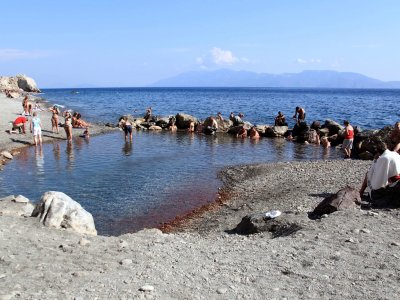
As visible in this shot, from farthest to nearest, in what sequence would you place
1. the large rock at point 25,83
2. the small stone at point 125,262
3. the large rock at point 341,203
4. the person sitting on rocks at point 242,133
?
the large rock at point 25,83
the person sitting on rocks at point 242,133
the large rock at point 341,203
the small stone at point 125,262

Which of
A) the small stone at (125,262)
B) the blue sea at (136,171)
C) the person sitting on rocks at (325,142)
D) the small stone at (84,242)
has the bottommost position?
the blue sea at (136,171)

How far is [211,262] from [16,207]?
6796 millimetres

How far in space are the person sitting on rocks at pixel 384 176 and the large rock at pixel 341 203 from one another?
0.64 meters

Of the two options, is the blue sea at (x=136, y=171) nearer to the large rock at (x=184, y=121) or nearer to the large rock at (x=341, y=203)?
the large rock at (x=341, y=203)

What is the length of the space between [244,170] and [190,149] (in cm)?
814

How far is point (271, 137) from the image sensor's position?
1412 inches

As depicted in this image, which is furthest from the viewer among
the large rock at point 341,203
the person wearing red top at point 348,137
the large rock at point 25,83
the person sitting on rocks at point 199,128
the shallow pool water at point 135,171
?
the large rock at point 25,83

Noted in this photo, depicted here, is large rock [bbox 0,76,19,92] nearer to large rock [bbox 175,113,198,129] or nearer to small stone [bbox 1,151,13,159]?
large rock [bbox 175,113,198,129]

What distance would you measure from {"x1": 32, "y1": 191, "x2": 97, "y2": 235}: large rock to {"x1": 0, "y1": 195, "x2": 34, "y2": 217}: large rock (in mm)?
865

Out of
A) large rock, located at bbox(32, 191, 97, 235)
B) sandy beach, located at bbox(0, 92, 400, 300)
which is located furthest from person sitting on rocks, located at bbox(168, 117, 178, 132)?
large rock, located at bbox(32, 191, 97, 235)

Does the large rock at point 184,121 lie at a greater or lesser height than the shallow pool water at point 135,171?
greater

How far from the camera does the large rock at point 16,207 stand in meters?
11.5

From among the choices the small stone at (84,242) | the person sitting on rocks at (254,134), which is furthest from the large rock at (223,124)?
the small stone at (84,242)

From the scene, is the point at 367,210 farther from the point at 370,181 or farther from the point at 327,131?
the point at 327,131
